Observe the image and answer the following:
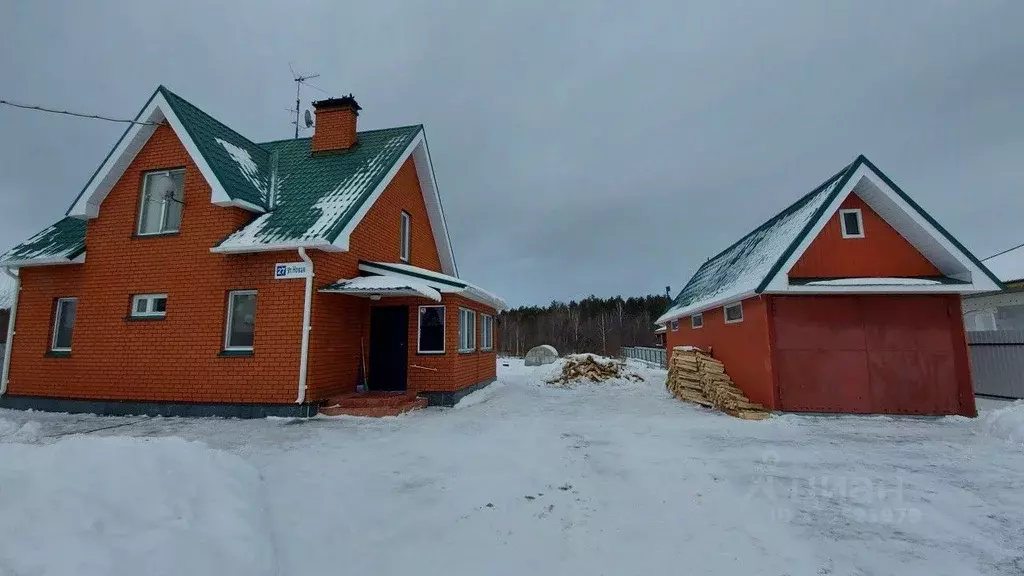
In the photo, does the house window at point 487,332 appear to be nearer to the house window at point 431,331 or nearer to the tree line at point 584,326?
the house window at point 431,331

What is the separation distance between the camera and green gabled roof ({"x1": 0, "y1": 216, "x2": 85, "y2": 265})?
10812mm

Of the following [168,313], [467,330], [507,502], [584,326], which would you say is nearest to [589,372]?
[467,330]

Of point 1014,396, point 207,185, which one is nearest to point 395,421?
point 207,185

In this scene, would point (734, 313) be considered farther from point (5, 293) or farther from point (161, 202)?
point (5, 293)

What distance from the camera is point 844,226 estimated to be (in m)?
10.5

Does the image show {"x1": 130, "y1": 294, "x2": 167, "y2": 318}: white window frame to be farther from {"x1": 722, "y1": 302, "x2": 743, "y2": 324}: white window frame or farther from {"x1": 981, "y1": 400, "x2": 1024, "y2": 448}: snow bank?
{"x1": 981, "y1": 400, "x2": 1024, "y2": 448}: snow bank

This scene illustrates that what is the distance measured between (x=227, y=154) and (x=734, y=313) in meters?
13.6

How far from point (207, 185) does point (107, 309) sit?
3673mm

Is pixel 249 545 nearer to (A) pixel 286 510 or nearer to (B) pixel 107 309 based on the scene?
(A) pixel 286 510

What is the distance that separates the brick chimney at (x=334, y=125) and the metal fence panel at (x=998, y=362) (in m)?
18.2

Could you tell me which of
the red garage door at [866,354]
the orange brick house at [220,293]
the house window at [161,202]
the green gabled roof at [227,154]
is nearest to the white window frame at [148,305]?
the orange brick house at [220,293]

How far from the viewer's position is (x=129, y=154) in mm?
10969

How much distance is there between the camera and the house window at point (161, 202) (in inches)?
424

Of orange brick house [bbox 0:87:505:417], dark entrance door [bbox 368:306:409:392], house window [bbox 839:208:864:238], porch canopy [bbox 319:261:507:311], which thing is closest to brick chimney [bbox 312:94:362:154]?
orange brick house [bbox 0:87:505:417]
